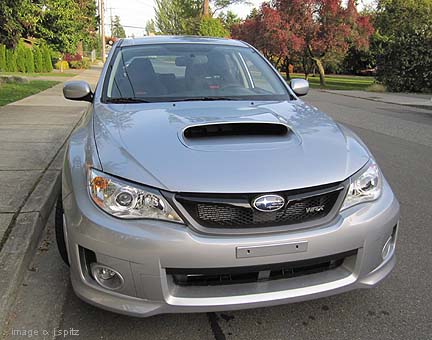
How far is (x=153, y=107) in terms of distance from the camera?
121 inches

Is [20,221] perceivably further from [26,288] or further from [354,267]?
[354,267]

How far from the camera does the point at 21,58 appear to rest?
25703 millimetres

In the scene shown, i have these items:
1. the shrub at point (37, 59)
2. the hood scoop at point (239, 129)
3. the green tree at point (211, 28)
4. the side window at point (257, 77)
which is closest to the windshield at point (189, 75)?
the side window at point (257, 77)

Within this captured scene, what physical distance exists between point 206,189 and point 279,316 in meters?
1.02

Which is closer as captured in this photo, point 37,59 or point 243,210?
point 243,210

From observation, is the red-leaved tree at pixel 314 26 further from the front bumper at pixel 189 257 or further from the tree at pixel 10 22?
the front bumper at pixel 189 257

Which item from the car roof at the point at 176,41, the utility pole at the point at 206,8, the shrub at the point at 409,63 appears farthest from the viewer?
the utility pole at the point at 206,8

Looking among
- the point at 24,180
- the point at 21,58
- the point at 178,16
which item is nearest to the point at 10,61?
the point at 21,58

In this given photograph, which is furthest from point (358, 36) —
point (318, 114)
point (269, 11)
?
point (318, 114)

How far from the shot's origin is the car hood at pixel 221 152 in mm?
2143

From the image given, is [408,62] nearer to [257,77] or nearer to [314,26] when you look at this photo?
[314,26]

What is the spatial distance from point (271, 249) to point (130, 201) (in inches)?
28.8

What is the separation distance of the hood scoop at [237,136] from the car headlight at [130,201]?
40cm

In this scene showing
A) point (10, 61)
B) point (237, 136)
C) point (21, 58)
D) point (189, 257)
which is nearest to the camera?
point (189, 257)
